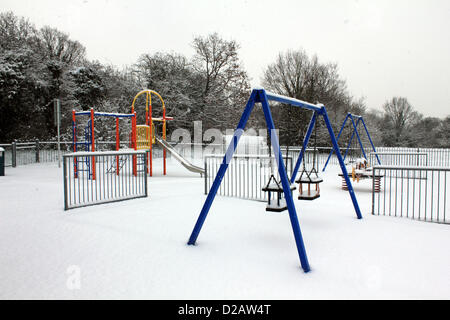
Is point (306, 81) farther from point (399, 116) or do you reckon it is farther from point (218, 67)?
A: point (399, 116)

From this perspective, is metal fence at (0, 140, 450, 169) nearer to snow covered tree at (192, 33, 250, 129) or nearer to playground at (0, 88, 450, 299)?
snow covered tree at (192, 33, 250, 129)

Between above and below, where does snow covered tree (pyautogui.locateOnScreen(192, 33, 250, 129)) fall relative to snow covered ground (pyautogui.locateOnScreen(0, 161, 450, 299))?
above

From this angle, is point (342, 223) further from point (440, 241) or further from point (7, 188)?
point (7, 188)

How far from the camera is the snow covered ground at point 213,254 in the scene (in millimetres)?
3123

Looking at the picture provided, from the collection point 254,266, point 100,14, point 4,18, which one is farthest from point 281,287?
point 4,18

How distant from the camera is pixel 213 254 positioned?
4109 millimetres

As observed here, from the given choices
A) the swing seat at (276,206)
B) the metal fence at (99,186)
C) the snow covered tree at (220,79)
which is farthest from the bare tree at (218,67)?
the swing seat at (276,206)

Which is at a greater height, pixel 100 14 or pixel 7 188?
pixel 100 14

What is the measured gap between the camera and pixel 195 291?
3.08 metres

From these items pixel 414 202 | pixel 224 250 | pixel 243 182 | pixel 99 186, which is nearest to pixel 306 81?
pixel 243 182

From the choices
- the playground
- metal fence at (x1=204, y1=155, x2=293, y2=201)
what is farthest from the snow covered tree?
the playground

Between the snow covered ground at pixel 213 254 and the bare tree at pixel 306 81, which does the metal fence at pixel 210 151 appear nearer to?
the bare tree at pixel 306 81

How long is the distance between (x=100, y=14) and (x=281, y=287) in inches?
490

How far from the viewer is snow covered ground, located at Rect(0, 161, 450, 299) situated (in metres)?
3.12
